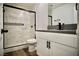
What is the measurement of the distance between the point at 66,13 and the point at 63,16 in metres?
0.09

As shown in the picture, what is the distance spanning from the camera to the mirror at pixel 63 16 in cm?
149

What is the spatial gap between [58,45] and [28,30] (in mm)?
1918

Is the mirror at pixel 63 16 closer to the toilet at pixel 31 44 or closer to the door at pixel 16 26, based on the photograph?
the toilet at pixel 31 44

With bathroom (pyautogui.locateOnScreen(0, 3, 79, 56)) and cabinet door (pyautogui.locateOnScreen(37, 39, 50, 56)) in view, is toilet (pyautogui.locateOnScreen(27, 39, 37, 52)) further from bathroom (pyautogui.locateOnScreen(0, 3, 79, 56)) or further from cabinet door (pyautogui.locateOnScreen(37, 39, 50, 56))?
cabinet door (pyautogui.locateOnScreen(37, 39, 50, 56))

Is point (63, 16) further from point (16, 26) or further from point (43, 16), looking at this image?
point (16, 26)

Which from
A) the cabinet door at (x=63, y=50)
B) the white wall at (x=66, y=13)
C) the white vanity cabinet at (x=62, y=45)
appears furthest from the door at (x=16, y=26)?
the cabinet door at (x=63, y=50)

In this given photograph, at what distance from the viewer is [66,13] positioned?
64.3 inches

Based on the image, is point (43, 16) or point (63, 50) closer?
point (63, 50)

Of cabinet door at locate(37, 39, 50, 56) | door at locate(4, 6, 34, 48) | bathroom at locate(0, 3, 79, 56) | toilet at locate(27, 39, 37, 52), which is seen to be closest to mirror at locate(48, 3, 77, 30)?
bathroom at locate(0, 3, 79, 56)

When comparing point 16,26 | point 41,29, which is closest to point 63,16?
point 41,29

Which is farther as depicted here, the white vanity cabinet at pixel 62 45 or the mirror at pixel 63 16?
the mirror at pixel 63 16

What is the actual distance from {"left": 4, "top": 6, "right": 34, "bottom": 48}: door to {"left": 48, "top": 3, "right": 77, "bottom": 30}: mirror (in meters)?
1.06

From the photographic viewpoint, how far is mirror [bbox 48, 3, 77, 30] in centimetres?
149

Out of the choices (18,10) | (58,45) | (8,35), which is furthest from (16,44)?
(58,45)
